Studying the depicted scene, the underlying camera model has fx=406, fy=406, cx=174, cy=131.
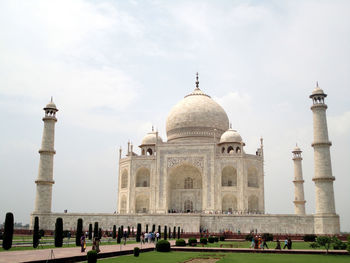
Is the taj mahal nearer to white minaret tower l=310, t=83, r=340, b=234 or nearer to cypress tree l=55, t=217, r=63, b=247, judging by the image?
white minaret tower l=310, t=83, r=340, b=234

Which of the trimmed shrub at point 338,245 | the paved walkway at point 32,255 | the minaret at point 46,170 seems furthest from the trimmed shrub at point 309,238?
the minaret at point 46,170

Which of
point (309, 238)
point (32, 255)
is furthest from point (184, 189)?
point (32, 255)

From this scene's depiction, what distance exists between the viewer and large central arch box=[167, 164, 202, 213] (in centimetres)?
3083

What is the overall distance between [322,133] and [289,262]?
15401 millimetres

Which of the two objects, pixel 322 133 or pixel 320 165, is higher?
pixel 322 133

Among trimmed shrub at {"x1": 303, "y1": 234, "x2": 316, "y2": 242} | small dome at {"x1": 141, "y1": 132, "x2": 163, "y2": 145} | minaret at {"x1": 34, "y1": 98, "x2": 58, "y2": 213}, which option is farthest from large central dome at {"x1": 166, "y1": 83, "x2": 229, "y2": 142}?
trimmed shrub at {"x1": 303, "y1": 234, "x2": 316, "y2": 242}

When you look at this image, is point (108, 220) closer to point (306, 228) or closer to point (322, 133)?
point (306, 228)

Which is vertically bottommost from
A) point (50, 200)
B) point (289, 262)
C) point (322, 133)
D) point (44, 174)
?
point (289, 262)

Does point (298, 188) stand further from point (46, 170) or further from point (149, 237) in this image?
point (46, 170)

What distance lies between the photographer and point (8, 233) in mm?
13422

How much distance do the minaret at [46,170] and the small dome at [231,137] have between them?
1275cm

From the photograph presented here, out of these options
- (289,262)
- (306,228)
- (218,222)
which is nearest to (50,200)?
(218,222)

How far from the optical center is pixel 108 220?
26844 mm

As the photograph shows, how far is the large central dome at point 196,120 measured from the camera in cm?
3388
